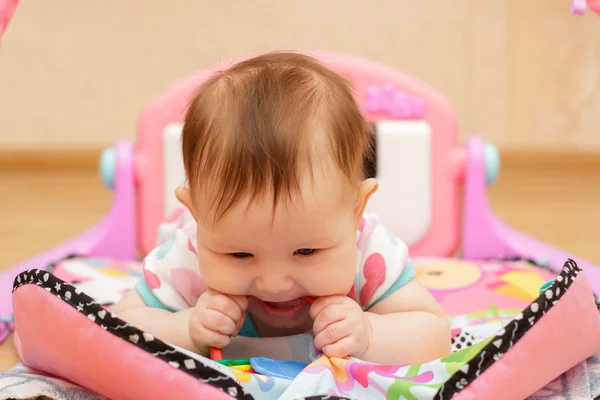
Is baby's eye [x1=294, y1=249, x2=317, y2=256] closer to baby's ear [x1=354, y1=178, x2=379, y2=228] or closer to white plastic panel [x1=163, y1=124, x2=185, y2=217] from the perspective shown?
baby's ear [x1=354, y1=178, x2=379, y2=228]

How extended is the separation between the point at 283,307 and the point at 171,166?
53 centimetres

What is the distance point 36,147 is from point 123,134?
1.02ft

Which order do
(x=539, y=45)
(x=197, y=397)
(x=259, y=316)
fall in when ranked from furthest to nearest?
(x=539, y=45), (x=259, y=316), (x=197, y=397)

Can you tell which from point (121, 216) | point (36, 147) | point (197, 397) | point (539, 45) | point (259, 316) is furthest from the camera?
point (36, 147)

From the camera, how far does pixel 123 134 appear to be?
2311 millimetres

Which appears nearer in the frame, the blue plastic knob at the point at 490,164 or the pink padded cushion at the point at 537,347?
the pink padded cushion at the point at 537,347

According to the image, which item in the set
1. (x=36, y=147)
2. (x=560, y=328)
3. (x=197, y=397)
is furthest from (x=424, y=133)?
(x=36, y=147)

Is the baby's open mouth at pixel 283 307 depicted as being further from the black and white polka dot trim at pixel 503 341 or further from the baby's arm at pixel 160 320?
the black and white polka dot trim at pixel 503 341

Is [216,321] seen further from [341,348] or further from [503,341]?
[503,341]

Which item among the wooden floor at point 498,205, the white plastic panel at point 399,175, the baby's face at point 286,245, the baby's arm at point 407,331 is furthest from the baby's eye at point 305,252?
the wooden floor at point 498,205

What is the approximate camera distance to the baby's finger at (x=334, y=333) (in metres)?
0.64

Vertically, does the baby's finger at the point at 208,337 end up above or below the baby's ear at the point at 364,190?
below

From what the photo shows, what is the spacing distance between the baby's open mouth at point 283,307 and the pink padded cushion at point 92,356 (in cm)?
14

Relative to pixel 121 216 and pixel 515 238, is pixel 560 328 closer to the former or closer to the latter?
pixel 515 238
